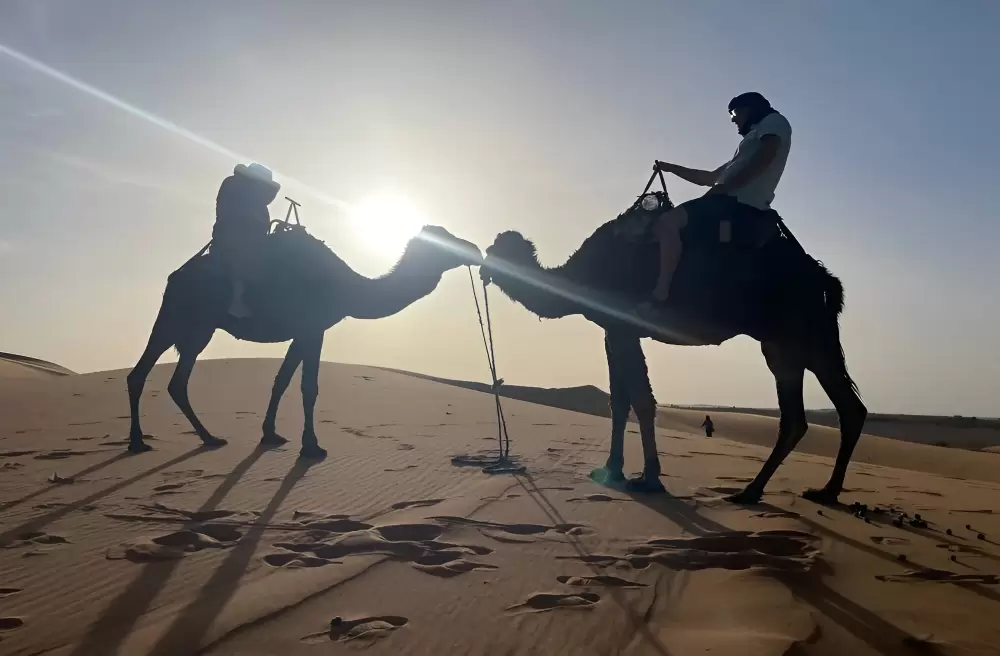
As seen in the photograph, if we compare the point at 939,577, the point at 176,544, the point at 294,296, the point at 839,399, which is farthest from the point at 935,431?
the point at 176,544

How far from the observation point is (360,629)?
3.16 meters

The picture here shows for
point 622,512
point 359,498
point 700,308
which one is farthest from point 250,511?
point 700,308

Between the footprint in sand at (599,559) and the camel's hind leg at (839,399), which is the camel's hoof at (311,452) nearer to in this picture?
the footprint in sand at (599,559)

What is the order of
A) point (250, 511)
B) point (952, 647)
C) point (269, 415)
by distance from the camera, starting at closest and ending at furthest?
point (952, 647)
point (250, 511)
point (269, 415)

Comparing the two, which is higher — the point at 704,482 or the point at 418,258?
the point at 418,258

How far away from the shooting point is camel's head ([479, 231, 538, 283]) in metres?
8.05

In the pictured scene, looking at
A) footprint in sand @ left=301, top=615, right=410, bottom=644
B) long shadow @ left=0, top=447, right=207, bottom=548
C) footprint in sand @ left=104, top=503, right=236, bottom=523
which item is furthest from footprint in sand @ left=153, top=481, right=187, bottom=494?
footprint in sand @ left=301, top=615, right=410, bottom=644

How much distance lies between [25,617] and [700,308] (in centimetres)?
536

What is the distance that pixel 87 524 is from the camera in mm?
4996

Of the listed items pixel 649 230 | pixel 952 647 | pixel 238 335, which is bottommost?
pixel 952 647

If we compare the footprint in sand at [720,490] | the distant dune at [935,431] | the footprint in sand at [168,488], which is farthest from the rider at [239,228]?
the distant dune at [935,431]

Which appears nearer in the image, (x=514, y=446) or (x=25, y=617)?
(x=25, y=617)

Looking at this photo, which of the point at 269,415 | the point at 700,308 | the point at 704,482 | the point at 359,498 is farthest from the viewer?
the point at 269,415

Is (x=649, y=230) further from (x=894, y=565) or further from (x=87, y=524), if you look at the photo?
(x=87, y=524)
